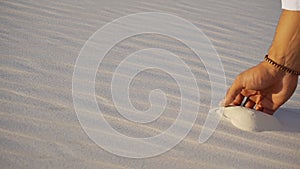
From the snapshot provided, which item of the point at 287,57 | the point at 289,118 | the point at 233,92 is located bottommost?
the point at 289,118

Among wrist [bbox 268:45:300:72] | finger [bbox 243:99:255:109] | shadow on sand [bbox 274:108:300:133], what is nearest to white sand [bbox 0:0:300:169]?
shadow on sand [bbox 274:108:300:133]

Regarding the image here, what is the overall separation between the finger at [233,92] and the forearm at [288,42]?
18 cm

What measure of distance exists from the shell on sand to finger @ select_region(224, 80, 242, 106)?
1.4 inches

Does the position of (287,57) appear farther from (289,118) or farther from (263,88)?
(289,118)

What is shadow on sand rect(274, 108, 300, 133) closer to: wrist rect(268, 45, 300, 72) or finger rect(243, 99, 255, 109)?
finger rect(243, 99, 255, 109)

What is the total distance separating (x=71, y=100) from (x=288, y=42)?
2.99 ft

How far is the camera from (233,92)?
157 cm

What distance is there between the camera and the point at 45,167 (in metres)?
1.11

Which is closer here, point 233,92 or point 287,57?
point 287,57

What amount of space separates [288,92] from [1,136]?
3.74ft

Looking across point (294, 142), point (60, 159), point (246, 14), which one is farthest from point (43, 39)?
point (246, 14)

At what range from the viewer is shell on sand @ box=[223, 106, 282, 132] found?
1.52 metres

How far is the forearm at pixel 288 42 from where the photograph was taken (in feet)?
4.60

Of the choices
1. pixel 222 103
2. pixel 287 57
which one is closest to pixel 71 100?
pixel 222 103
